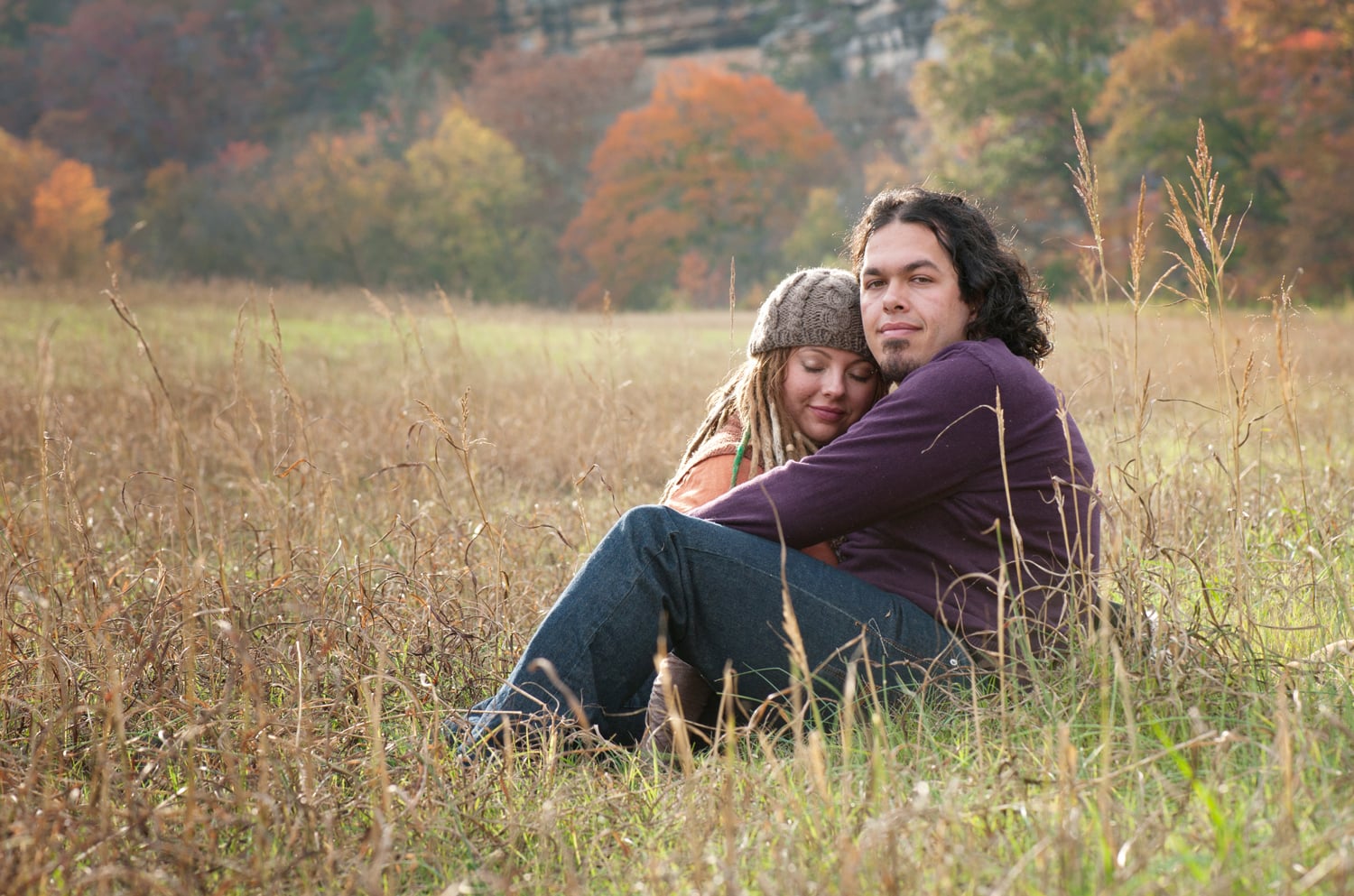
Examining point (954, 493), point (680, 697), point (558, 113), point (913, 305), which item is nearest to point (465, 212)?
point (558, 113)

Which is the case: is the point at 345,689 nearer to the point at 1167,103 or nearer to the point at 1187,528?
the point at 1187,528

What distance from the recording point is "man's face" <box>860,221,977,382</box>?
3020 millimetres

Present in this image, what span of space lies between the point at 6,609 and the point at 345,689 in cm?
81

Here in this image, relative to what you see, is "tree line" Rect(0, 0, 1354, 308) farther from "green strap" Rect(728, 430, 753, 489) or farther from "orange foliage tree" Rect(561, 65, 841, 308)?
"green strap" Rect(728, 430, 753, 489)

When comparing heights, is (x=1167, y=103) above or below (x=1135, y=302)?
above

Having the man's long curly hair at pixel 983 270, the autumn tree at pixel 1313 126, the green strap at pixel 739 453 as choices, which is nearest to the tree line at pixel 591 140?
the autumn tree at pixel 1313 126

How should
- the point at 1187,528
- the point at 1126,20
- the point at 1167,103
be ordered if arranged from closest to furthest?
the point at 1187,528
the point at 1167,103
the point at 1126,20

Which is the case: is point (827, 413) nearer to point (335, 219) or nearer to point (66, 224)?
point (335, 219)

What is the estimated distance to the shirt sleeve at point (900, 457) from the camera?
266cm

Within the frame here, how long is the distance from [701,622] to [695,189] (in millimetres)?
40291

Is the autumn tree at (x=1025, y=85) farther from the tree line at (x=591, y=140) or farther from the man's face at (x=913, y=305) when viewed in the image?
the man's face at (x=913, y=305)

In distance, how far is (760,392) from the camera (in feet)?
11.0

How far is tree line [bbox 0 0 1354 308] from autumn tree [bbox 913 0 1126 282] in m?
0.08

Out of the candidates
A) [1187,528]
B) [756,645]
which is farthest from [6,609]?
[1187,528]
